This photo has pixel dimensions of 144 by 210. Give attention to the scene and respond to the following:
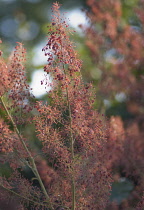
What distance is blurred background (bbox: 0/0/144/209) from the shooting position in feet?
7.95

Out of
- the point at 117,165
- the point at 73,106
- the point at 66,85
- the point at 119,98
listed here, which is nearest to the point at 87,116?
the point at 73,106

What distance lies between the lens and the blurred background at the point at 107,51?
242cm

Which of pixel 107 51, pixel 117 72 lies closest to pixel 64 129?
pixel 117 72

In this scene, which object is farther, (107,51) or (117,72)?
(107,51)

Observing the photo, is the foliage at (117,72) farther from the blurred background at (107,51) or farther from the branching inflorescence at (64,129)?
the branching inflorescence at (64,129)

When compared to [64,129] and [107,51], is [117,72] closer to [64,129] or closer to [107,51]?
[107,51]

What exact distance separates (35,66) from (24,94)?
1282 mm

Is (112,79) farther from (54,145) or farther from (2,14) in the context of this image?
(2,14)

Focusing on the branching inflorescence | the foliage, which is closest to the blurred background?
the foliage

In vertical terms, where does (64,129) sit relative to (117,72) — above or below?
below

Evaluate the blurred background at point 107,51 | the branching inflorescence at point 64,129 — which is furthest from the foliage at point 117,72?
the branching inflorescence at point 64,129

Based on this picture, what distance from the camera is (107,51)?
2926 mm

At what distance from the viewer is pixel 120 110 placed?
10.8 ft

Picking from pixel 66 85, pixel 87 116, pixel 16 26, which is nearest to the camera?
pixel 66 85
